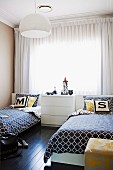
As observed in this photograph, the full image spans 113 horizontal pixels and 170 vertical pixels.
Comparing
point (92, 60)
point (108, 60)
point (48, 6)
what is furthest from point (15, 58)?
point (108, 60)

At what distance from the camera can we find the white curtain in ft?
13.9

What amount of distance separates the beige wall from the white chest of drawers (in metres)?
1.14

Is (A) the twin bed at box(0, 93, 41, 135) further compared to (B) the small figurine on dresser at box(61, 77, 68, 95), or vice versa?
(B) the small figurine on dresser at box(61, 77, 68, 95)

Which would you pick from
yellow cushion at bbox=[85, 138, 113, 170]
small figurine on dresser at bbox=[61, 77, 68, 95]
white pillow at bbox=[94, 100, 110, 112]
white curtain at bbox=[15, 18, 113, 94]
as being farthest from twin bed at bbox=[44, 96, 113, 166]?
white curtain at bbox=[15, 18, 113, 94]

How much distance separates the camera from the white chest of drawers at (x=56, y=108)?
410cm

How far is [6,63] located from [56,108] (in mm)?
1867

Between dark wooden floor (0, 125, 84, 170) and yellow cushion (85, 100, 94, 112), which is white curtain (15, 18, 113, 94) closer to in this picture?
yellow cushion (85, 100, 94, 112)

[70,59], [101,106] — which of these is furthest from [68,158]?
[70,59]

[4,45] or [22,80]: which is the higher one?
[4,45]

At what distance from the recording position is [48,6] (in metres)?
3.72

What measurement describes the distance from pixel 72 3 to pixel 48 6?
52 cm

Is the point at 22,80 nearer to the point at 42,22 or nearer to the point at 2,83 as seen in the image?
the point at 2,83

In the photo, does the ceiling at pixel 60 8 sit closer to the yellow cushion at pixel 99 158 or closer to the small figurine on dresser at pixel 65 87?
the small figurine on dresser at pixel 65 87

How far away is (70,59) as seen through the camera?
14.8 ft
